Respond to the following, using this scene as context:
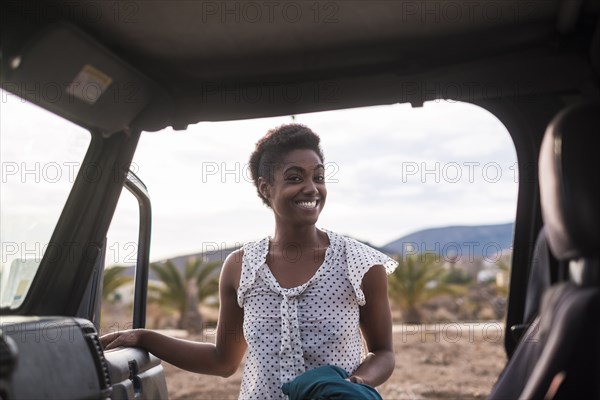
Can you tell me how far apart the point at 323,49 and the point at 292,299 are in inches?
35.4

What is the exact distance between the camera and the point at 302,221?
8.92 feet

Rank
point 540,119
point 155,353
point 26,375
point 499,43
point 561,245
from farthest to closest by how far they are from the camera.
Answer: point 155,353 < point 540,119 < point 499,43 < point 26,375 < point 561,245

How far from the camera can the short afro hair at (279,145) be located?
281 centimetres

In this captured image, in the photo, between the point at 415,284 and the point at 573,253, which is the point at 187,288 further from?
the point at 573,253

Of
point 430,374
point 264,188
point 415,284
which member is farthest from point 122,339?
point 415,284

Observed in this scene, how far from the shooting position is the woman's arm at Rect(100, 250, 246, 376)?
287 centimetres

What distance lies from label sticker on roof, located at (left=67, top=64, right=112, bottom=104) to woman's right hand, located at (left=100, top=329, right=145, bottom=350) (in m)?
0.87

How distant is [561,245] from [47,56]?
5.08 ft

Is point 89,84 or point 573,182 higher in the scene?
point 89,84

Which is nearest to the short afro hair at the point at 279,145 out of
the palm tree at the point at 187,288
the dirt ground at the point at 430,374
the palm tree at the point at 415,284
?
the dirt ground at the point at 430,374

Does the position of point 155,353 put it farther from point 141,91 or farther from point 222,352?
point 141,91

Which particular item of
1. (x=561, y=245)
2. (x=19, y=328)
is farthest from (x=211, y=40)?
(x=561, y=245)

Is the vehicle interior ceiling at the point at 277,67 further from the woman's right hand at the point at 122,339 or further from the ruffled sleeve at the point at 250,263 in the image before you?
the ruffled sleeve at the point at 250,263

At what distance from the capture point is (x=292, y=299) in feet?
8.87
